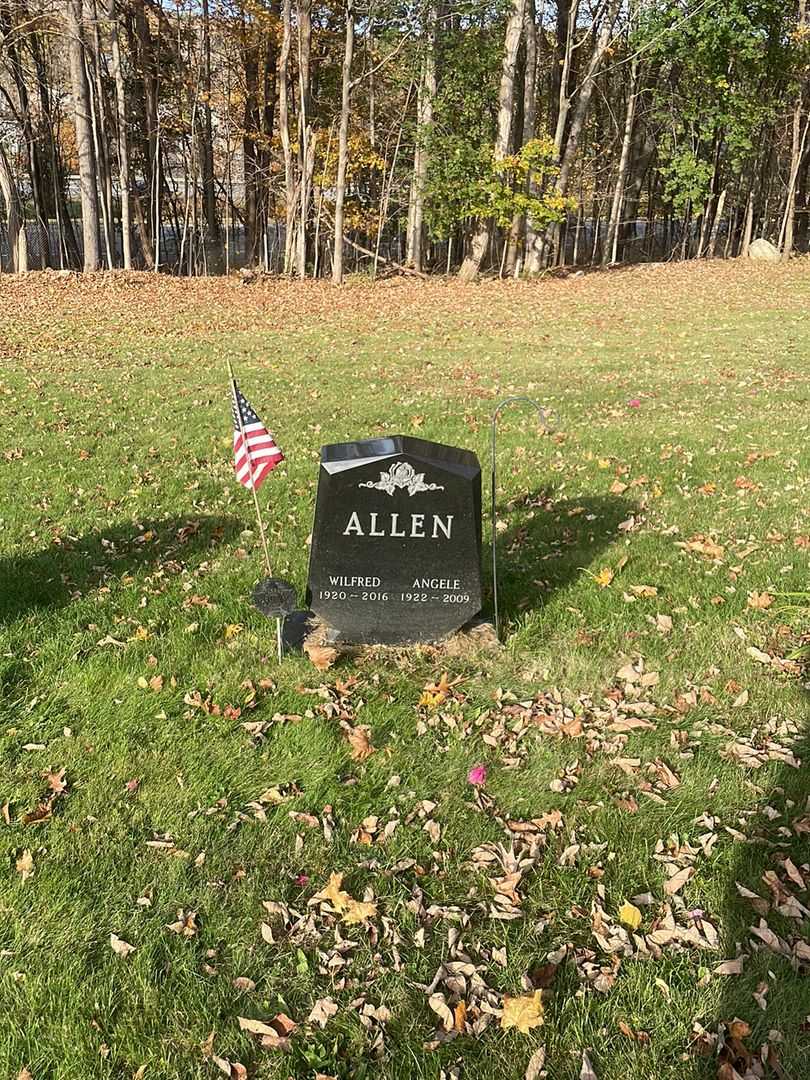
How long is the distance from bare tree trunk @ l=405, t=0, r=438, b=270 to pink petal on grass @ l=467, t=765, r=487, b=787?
27775 mm

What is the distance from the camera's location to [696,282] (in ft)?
86.4

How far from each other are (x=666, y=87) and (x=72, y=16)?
23.2 metres

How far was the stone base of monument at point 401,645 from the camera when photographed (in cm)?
547

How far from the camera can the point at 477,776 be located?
4.29 meters

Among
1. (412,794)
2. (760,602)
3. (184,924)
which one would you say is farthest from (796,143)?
(184,924)

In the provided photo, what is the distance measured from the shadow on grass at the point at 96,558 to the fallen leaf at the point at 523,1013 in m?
4.47

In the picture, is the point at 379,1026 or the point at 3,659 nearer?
the point at 379,1026

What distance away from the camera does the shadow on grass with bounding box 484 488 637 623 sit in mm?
6262

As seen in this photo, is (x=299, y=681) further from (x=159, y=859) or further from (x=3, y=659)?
(x=3, y=659)

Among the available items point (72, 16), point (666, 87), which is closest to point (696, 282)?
point (666, 87)

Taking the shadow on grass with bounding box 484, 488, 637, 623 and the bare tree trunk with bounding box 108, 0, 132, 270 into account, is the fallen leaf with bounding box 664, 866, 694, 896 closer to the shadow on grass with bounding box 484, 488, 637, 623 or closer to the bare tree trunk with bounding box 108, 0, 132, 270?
the shadow on grass with bounding box 484, 488, 637, 623

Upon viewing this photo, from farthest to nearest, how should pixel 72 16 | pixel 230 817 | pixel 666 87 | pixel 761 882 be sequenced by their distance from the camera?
pixel 666 87 → pixel 72 16 → pixel 230 817 → pixel 761 882

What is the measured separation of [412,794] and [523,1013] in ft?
4.39

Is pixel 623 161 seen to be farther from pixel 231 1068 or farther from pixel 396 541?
pixel 231 1068
